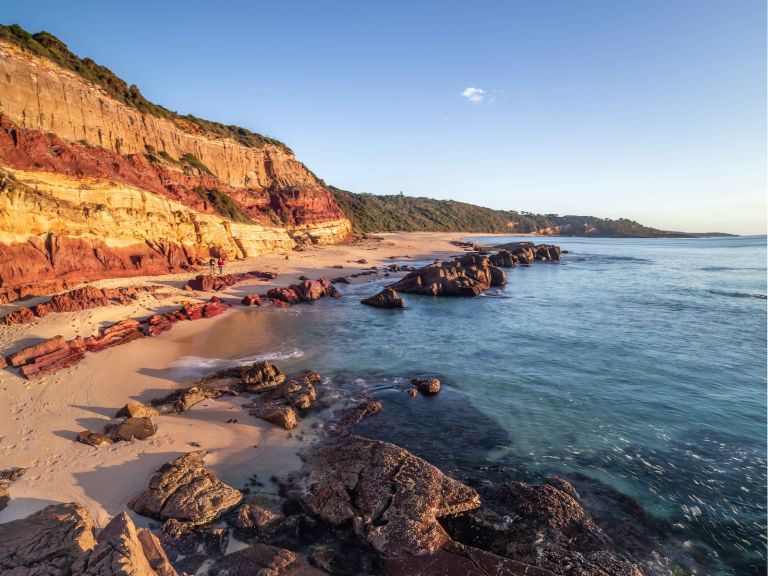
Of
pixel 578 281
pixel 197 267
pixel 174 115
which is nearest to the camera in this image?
pixel 197 267

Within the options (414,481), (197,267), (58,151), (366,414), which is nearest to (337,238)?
(197,267)

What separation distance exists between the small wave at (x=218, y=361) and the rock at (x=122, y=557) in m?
9.50

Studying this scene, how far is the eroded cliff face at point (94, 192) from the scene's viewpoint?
18266mm

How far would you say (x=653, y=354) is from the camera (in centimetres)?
1659

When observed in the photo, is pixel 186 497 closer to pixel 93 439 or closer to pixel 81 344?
pixel 93 439

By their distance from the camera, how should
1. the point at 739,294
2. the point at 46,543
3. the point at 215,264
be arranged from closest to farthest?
the point at 46,543 → the point at 215,264 → the point at 739,294

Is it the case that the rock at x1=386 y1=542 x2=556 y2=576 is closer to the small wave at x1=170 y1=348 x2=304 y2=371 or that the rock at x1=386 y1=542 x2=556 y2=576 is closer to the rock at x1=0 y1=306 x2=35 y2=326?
the small wave at x1=170 y1=348 x2=304 y2=371

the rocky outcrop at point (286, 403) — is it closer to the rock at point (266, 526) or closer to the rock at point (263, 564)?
the rock at point (266, 526)

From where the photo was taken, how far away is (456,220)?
131 meters

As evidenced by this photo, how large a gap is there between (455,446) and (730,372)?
13.0m

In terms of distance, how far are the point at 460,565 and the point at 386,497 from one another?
1.60 m

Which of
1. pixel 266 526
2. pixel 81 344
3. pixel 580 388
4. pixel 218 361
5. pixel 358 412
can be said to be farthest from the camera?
pixel 218 361

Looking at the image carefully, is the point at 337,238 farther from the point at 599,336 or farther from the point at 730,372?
the point at 730,372

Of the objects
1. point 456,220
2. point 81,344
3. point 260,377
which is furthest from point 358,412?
point 456,220
